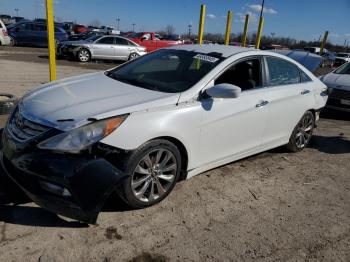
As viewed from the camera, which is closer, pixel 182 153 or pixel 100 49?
pixel 182 153

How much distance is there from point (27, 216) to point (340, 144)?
530 centimetres

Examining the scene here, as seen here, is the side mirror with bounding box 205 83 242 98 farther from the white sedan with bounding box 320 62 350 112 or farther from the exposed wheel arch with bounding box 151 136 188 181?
the white sedan with bounding box 320 62 350 112

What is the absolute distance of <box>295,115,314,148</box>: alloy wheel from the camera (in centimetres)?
525

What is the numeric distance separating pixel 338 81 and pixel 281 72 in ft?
14.6

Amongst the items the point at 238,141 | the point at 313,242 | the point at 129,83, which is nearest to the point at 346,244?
the point at 313,242

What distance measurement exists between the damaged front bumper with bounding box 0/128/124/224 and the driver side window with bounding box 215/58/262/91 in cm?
181

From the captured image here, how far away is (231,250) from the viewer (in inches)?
115

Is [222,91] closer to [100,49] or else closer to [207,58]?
[207,58]

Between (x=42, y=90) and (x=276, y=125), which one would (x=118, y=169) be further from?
(x=276, y=125)

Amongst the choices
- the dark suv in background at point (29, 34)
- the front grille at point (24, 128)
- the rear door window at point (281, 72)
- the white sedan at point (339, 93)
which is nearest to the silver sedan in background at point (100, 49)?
the dark suv in background at point (29, 34)

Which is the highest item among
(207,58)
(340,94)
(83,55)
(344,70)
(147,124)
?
(207,58)

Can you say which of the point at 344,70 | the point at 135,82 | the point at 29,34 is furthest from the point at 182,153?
the point at 29,34

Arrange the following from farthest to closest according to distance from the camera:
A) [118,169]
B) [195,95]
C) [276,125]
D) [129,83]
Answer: [276,125] → [129,83] → [195,95] → [118,169]

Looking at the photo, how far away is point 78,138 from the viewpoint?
2.88 m
